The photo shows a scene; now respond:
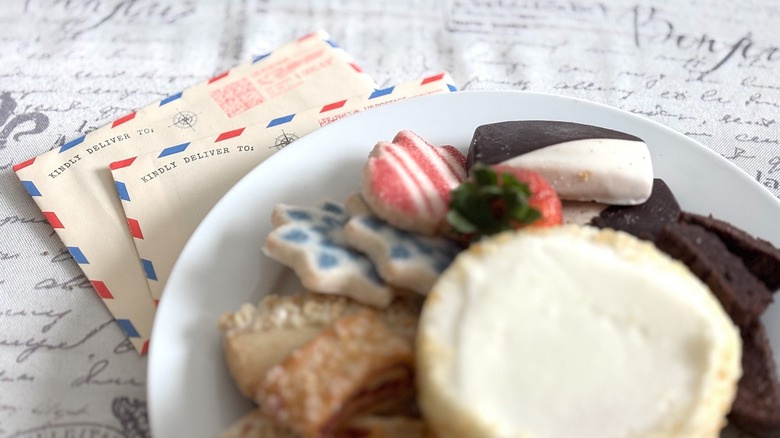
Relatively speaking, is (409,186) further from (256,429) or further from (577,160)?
(256,429)

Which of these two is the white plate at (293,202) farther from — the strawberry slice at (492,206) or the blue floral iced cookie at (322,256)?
the strawberry slice at (492,206)

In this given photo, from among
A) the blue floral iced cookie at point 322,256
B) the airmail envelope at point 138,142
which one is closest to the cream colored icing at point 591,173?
the blue floral iced cookie at point 322,256

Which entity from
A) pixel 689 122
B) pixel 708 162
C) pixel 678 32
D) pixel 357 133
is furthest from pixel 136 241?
pixel 678 32

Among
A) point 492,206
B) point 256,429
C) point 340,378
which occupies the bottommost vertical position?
point 256,429

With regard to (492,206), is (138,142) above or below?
below

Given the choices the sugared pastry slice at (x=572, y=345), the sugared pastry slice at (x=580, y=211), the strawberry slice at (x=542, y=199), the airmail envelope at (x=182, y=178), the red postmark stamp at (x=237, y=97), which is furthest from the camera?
the red postmark stamp at (x=237, y=97)

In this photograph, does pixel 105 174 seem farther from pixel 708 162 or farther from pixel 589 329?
pixel 708 162

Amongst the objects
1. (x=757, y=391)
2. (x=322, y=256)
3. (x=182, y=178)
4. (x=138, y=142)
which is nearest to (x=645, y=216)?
(x=757, y=391)
